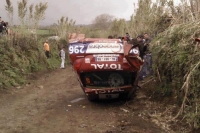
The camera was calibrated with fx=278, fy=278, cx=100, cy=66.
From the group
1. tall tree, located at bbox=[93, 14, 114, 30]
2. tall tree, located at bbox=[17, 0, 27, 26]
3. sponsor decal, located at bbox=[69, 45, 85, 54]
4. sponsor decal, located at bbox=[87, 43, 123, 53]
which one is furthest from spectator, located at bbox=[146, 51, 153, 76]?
tall tree, located at bbox=[93, 14, 114, 30]

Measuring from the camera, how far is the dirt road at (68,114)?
6.35m

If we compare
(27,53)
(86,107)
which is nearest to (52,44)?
(27,53)

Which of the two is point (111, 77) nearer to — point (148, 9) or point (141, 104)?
point (141, 104)

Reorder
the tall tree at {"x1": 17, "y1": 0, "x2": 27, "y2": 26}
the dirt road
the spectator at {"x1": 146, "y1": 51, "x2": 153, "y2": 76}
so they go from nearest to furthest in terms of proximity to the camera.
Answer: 1. the dirt road
2. the spectator at {"x1": 146, "y1": 51, "x2": 153, "y2": 76}
3. the tall tree at {"x1": 17, "y1": 0, "x2": 27, "y2": 26}

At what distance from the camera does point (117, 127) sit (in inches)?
251

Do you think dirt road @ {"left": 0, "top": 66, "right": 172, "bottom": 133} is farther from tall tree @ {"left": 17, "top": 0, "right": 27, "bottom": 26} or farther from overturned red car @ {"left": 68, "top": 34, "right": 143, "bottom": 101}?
tall tree @ {"left": 17, "top": 0, "right": 27, "bottom": 26}

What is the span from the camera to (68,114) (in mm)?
7551

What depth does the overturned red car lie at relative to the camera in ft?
25.1

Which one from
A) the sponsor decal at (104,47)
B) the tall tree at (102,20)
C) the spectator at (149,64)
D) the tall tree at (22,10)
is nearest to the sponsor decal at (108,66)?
the sponsor decal at (104,47)

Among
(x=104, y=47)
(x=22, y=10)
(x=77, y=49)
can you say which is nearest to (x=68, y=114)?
(x=77, y=49)

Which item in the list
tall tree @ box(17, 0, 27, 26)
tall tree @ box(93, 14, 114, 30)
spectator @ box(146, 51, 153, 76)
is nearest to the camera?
spectator @ box(146, 51, 153, 76)

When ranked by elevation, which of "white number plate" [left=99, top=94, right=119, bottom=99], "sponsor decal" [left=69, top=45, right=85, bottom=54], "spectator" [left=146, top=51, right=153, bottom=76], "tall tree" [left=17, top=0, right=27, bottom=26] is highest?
"tall tree" [left=17, top=0, right=27, bottom=26]

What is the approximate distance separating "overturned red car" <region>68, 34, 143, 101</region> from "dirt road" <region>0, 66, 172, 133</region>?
0.55 m

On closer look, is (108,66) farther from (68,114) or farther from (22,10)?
(22,10)
